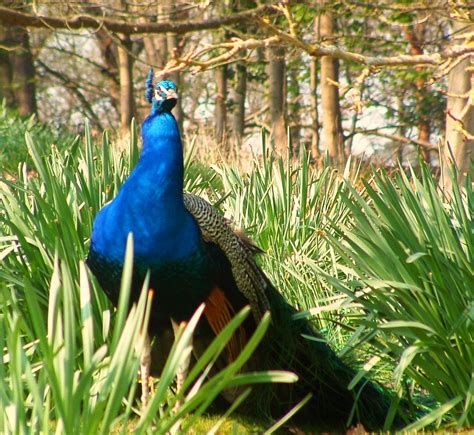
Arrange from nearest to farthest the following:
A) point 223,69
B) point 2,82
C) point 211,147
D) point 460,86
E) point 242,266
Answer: point 242,266 → point 460,86 → point 211,147 → point 223,69 → point 2,82

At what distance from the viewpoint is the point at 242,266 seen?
3.81 metres

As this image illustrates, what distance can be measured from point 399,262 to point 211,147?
832cm

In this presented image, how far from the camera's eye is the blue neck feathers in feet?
11.5

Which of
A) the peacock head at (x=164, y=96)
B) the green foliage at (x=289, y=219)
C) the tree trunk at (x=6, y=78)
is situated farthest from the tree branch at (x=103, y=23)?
the tree trunk at (x=6, y=78)

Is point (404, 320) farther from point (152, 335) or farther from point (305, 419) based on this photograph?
point (152, 335)

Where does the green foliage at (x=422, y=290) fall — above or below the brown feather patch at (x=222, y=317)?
above

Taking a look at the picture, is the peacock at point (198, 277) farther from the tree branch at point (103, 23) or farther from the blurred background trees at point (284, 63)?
the tree branch at point (103, 23)

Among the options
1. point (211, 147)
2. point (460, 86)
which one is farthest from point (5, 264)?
point (211, 147)

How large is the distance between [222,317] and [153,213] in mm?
571

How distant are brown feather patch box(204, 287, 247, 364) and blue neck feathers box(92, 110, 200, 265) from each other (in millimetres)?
266

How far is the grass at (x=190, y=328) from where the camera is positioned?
2.06 meters

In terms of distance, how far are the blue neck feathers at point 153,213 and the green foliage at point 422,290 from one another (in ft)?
2.22

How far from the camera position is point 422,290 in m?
3.15

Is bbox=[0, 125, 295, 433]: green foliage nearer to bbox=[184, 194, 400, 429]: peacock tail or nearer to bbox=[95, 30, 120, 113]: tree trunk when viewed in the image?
bbox=[184, 194, 400, 429]: peacock tail
